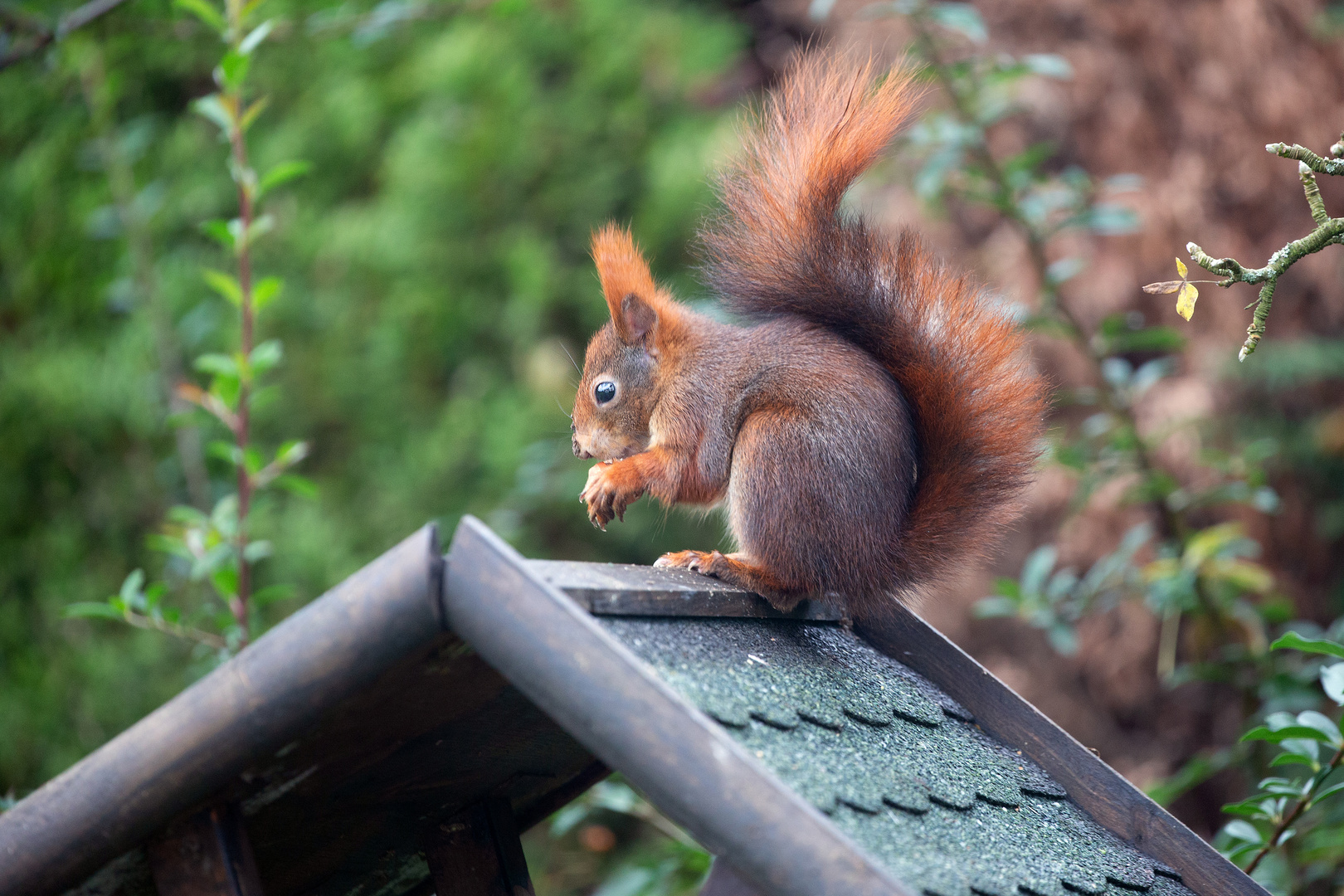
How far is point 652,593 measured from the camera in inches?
29.6

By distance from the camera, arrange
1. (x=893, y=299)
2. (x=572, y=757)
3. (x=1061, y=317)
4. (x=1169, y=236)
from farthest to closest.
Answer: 1. (x=1169, y=236)
2. (x=1061, y=317)
3. (x=893, y=299)
4. (x=572, y=757)

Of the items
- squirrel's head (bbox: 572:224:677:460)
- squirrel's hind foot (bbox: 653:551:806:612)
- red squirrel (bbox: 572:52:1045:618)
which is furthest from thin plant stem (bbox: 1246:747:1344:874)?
squirrel's head (bbox: 572:224:677:460)

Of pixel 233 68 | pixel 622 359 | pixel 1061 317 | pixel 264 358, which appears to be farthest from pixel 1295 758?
pixel 233 68

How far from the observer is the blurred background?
2.20 metres

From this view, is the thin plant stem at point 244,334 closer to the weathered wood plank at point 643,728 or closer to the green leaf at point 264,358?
the green leaf at point 264,358

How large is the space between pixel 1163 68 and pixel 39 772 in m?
2.67

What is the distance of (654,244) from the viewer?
2828 mm

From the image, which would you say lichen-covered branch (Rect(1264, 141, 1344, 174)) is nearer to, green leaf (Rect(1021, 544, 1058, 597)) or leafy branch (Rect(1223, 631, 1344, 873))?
leafy branch (Rect(1223, 631, 1344, 873))

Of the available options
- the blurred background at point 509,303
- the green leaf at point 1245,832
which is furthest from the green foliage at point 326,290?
the green leaf at point 1245,832

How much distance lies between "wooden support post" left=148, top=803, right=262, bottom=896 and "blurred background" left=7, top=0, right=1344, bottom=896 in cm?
107

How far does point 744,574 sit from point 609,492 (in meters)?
0.15

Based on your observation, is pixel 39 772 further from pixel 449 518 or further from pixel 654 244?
pixel 654 244

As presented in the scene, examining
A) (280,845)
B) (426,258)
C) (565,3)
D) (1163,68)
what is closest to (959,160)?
(1163,68)

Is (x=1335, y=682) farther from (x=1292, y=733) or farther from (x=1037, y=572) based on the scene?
(x=1037, y=572)
